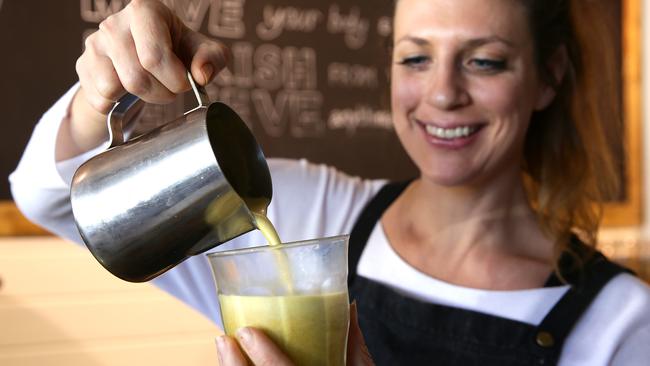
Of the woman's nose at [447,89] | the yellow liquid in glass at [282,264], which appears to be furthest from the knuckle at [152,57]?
the woman's nose at [447,89]

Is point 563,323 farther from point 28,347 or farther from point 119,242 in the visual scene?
point 28,347

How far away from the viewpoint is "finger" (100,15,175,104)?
0.96 m

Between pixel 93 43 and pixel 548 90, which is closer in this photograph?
pixel 93 43

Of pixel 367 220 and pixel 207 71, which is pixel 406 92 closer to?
pixel 367 220

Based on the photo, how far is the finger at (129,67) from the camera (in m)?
0.96

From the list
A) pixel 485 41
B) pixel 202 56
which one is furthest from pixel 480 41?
pixel 202 56

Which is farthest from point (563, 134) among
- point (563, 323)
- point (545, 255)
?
point (563, 323)

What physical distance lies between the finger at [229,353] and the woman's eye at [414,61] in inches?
31.2

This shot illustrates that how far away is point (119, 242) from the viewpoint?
3.02 ft

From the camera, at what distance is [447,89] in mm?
1414

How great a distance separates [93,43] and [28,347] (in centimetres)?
169

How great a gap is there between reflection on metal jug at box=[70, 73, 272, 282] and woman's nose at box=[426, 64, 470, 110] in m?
0.57

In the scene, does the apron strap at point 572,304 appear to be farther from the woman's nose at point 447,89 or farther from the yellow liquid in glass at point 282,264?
the yellow liquid in glass at point 282,264

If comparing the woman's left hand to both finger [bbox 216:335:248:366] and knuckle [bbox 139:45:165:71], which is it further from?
knuckle [bbox 139:45:165:71]
